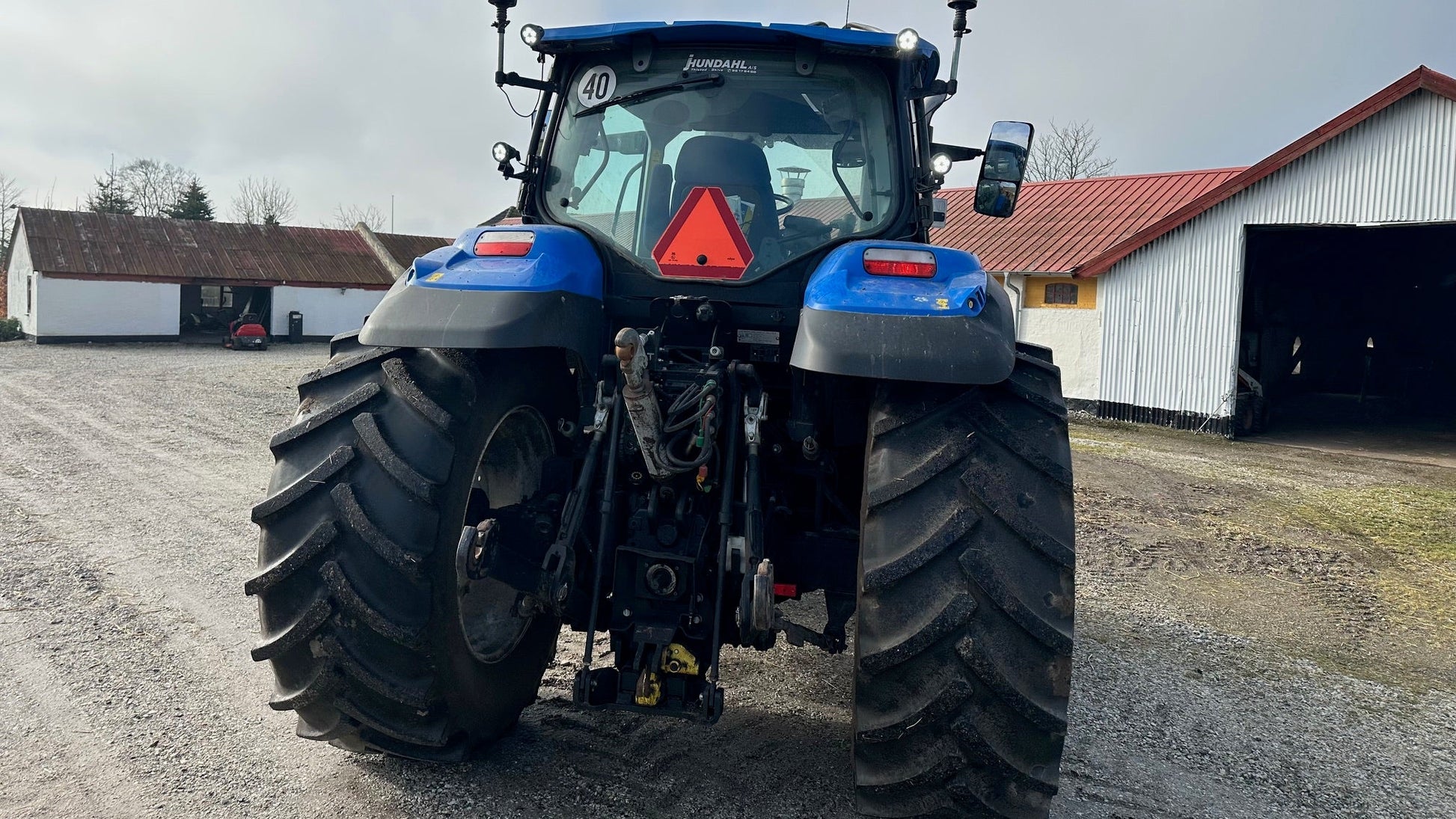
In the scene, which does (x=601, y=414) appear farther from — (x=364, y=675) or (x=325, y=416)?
(x=364, y=675)

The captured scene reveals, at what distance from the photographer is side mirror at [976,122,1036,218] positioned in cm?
378

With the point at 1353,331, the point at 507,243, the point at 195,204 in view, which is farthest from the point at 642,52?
the point at 195,204

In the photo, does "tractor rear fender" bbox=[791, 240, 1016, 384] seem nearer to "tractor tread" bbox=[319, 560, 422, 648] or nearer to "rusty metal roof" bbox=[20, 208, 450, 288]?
"tractor tread" bbox=[319, 560, 422, 648]

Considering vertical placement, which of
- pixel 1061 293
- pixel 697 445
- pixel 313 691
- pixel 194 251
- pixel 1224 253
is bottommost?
pixel 313 691

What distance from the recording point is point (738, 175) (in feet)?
11.2

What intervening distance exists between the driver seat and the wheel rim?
36.3 inches

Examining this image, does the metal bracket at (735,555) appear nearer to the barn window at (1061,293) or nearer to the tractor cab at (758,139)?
the tractor cab at (758,139)

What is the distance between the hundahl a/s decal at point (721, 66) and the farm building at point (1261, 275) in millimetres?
12715

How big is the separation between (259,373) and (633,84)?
59.3 feet

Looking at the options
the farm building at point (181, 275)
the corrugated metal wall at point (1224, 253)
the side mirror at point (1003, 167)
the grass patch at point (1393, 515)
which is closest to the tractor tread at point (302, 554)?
the side mirror at point (1003, 167)

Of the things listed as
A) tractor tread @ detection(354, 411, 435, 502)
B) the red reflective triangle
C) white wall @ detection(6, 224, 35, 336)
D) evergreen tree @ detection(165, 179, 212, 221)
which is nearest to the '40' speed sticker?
the red reflective triangle

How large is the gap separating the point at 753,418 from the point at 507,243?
936mm

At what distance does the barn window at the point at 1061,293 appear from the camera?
17156 millimetres

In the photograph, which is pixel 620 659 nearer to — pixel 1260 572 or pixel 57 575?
pixel 57 575
